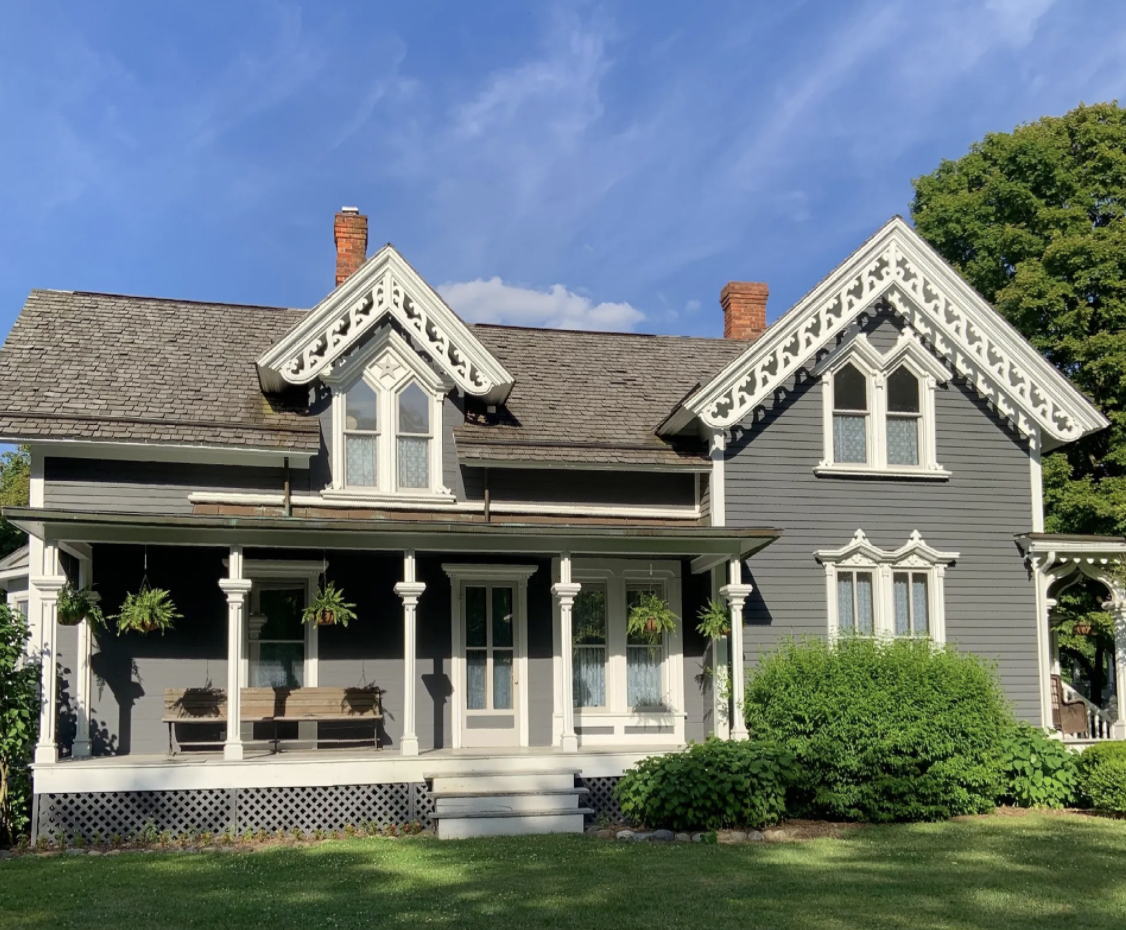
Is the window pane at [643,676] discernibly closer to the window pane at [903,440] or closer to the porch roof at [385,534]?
the porch roof at [385,534]

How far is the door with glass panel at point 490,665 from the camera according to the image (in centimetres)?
1673

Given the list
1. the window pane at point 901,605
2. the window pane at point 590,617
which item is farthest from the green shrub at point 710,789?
the window pane at point 901,605

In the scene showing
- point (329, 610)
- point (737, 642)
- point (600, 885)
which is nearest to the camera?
point (600, 885)

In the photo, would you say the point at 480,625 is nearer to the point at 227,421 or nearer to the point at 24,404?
the point at 227,421

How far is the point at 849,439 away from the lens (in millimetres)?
17797

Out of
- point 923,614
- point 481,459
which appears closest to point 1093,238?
point 923,614

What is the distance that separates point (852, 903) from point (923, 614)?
8.10 meters

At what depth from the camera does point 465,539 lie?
15.3 metres

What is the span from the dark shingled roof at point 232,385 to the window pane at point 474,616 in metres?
1.94

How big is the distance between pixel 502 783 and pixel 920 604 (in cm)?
671

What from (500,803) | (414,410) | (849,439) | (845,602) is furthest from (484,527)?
(849,439)

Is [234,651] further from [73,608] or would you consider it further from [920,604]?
[920,604]

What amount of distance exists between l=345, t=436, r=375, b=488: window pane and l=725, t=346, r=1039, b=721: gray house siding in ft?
16.0

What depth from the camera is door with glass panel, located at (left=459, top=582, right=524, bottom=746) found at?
54.9 ft
